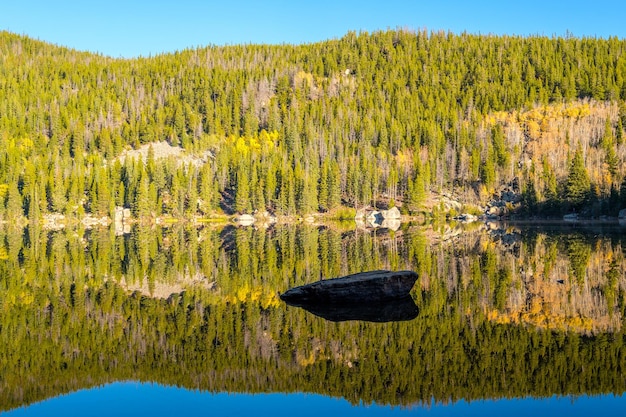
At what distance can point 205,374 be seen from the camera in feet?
50.8

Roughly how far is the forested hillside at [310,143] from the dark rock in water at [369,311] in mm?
94359

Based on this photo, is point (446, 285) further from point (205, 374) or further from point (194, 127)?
point (194, 127)

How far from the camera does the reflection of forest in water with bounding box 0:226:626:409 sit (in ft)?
48.0

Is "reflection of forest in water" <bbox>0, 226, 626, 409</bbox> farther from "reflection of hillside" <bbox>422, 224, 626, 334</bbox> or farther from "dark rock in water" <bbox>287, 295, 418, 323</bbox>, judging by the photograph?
"dark rock in water" <bbox>287, 295, 418, 323</bbox>

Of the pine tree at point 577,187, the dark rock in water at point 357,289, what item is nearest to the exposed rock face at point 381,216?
the pine tree at point 577,187

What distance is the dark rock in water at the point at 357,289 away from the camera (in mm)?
23266

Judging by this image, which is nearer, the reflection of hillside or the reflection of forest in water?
the reflection of forest in water

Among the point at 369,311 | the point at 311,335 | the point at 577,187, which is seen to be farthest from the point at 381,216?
the point at 311,335

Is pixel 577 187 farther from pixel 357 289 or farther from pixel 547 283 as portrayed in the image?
pixel 357 289

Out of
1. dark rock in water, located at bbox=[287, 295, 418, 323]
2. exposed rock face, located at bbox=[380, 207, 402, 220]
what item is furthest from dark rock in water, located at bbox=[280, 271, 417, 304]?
exposed rock face, located at bbox=[380, 207, 402, 220]

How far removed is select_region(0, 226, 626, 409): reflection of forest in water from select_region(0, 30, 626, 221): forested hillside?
90.5m

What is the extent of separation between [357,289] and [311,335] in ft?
16.7

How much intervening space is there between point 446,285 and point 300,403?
15.2 meters

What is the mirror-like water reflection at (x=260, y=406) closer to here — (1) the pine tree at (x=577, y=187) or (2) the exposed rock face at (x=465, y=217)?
(1) the pine tree at (x=577, y=187)
